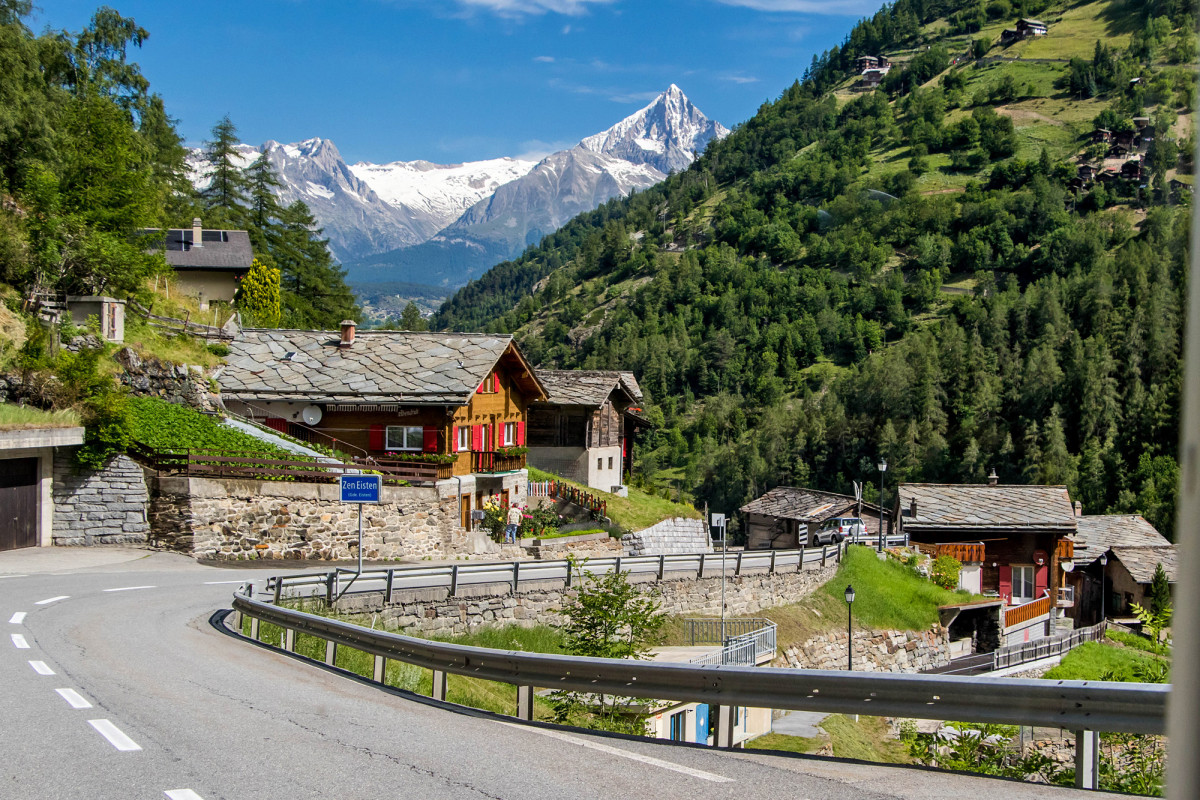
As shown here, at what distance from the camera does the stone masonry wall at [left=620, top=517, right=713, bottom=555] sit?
38.2 m

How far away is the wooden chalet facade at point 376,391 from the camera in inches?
1240

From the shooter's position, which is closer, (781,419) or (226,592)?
(226,592)

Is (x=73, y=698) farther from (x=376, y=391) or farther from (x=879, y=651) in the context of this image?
(x=879, y=651)

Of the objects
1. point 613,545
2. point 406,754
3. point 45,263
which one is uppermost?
point 45,263

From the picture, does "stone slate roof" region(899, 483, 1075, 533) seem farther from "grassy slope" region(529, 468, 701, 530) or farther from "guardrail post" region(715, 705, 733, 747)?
"guardrail post" region(715, 705, 733, 747)

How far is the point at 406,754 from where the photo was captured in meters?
6.96

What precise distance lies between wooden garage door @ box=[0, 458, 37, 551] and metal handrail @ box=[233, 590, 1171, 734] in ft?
57.0

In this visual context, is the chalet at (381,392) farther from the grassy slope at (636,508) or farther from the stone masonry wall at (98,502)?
the grassy slope at (636,508)

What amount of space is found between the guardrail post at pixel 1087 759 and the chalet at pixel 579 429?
47.5 meters

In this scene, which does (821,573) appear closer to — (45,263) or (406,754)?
(45,263)

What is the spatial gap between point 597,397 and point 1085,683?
48.2 metres

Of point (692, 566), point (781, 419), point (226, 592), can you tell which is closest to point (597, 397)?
point (692, 566)

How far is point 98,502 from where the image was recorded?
78.8 ft

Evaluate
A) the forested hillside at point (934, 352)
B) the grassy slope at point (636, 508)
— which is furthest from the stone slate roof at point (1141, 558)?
the grassy slope at point (636, 508)
